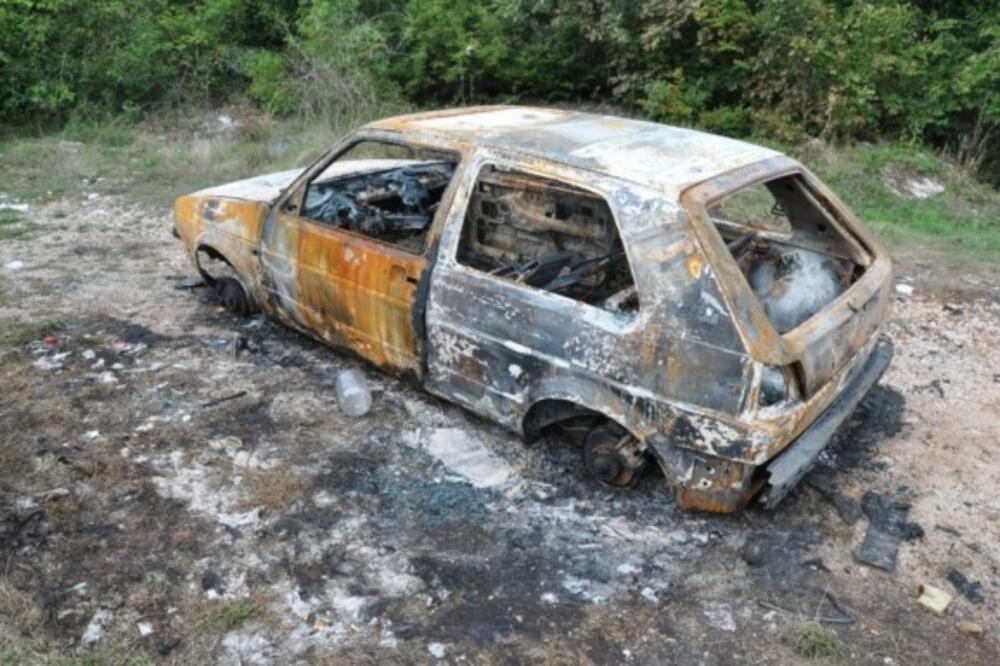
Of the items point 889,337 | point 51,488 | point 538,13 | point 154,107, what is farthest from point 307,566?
point 154,107

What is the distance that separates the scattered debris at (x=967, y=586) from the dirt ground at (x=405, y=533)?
0.17ft

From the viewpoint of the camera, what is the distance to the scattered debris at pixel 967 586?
3.35 meters

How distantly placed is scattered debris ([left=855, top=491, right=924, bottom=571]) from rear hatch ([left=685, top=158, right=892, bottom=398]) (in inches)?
28.1

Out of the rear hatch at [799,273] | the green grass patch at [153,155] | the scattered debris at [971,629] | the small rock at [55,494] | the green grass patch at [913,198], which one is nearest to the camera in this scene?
the scattered debris at [971,629]

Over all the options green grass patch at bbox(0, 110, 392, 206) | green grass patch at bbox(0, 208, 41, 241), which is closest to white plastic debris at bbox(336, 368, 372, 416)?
green grass patch at bbox(0, 208, 41, 241)

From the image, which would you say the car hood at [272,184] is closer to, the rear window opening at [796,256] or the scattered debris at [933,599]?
the rear window opening at [796,256]

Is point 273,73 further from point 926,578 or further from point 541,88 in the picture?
point 926,578

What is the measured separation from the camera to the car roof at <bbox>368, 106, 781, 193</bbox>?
3637mm

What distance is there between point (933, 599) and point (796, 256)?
181cm

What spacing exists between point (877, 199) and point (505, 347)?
6276 millimetres

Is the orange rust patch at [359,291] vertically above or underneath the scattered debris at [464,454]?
above

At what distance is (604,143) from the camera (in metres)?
3.94

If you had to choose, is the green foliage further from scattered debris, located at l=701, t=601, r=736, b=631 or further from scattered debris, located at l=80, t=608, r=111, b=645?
scattered debris, located at l=80, t=608, r=111, b=645

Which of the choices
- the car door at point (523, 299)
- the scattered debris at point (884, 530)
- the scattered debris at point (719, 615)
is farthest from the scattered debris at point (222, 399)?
the scattered debris at point (884, 530)
